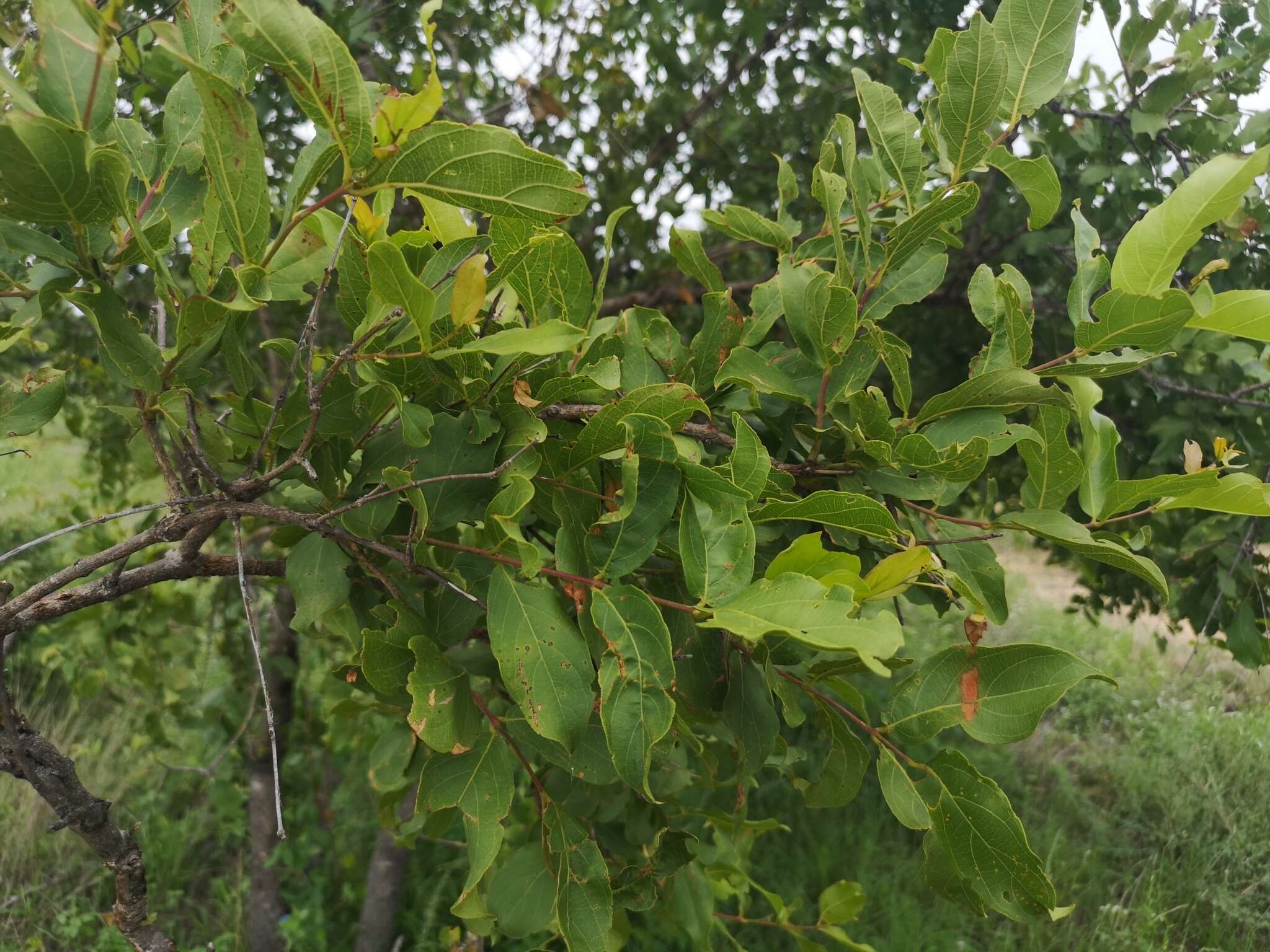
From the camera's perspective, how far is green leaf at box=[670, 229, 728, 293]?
889 millimetres

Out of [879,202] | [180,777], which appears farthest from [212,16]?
[180,777]

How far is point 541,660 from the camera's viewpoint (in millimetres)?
673

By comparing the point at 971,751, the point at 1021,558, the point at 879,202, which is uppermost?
the point at 879,202

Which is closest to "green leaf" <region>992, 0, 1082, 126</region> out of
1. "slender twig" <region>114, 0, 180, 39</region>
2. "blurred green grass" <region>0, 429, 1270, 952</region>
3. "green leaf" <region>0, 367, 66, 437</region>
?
"slender twig" <region>114, 0, 180, 39</region>

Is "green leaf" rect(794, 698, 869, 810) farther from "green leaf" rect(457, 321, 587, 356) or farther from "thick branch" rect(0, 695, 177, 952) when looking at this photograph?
"thick branch" rect(0, 695, 177, 952)

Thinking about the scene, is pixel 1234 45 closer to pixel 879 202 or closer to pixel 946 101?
pixel 879 202

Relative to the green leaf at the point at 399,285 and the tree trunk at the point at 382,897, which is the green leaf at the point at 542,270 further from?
the tree trunk at the point at 382,897

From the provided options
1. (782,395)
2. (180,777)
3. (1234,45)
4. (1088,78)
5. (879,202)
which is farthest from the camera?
(180,777)

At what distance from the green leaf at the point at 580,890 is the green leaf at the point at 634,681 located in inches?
9.8

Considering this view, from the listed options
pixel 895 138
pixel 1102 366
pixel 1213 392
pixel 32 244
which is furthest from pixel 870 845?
pixel 32 244

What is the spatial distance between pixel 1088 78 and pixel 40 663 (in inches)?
157

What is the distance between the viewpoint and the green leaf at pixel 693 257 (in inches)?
35.0

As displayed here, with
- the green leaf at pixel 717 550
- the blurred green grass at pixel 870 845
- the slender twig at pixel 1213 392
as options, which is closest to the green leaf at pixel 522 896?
the green leaf at pixel 717 550

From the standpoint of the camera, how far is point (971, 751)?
10.3 feet
